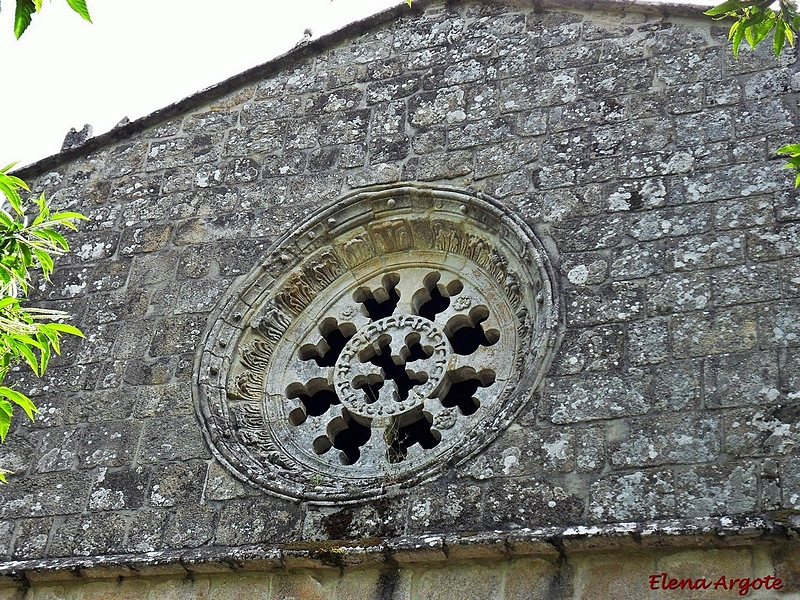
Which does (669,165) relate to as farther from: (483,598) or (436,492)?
(483,598)

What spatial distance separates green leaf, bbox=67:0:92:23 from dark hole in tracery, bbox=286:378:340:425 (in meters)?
3.28

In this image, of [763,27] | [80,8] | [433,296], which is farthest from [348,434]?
[80,8]

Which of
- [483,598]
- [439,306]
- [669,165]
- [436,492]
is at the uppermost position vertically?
[669,165]

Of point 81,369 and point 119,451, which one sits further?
point 81,369

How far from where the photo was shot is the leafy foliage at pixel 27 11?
10.6 ft

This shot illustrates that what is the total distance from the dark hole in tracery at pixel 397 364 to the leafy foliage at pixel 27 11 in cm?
316

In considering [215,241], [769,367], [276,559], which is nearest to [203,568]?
[276,559]

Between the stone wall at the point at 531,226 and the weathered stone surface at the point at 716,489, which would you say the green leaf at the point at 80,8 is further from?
the weathered stone surface at the point at 716,489

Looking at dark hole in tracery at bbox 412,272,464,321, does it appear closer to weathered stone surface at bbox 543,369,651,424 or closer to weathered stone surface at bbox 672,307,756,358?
weathered stone surface at bbox 543,369,651,424

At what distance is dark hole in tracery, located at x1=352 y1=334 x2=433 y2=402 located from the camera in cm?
607

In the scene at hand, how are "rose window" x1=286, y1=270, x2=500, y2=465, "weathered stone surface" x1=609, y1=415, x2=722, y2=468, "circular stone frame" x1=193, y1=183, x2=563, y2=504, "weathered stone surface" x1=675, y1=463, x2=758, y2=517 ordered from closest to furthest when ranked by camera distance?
"weathered stone surface" x1=675, y1=463, x2=758, y2=517, "weathered stone surface" x1=609, y1=415, x2=722, y2=468, "circular stone frame" x1=193, y1=183, x2=563, y2=504, "rose window" x1=286, y1=270, x2=500, y2=465

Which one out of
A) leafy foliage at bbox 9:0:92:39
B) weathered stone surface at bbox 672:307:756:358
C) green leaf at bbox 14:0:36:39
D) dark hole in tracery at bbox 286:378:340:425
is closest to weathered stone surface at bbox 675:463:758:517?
weathered stone surface at bbox 672:307:756:358

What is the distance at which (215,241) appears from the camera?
6.85 metres

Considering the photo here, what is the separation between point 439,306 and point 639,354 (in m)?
1.54
